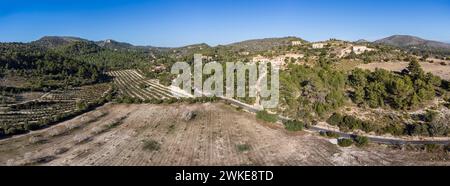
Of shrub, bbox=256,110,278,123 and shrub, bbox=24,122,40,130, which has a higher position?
shrub, bbox=256,110,278,123

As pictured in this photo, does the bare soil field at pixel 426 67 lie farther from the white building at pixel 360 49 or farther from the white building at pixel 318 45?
the white building at pixel 318 45

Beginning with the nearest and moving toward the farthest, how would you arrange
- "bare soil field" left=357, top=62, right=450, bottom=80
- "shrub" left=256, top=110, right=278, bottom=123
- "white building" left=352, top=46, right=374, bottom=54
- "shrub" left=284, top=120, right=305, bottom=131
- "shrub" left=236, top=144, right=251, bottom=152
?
"shrub" left=236, top=144, right=251, bottom=152 → "shrub" left=284, top=120, right=305, bottom=131 → "shrub" left=256, top=110, right=278, bottom=123 → "bare soil field" left=357, top=62, right=450, bottom=80 → "white building" left=352, top=46, right=374, bottom=54

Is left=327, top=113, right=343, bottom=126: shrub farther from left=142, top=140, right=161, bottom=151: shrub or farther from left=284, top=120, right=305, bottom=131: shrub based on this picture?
left=142, top=140, right=161, bottom=151: shrub

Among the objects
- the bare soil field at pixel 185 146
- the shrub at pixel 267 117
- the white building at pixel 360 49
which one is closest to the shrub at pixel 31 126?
the bare soil field at pixel 185 146

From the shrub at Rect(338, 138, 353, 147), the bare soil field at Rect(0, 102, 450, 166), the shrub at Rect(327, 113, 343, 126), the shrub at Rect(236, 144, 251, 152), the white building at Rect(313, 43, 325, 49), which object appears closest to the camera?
the bare soil field at Rect(0, 102, 450, 166)

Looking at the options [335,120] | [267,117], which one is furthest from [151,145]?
[335,120]

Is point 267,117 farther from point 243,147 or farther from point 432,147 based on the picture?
point 432,147


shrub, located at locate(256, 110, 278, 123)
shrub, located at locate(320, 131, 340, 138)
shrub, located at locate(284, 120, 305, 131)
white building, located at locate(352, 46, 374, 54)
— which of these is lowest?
shrub, located at locate(320, 131, 340, 138)

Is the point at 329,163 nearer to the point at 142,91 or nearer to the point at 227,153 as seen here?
the point at 227,153

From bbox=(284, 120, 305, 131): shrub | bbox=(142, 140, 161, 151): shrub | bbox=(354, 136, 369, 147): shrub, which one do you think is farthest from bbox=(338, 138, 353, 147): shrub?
bbox=(142, 140, 161, 151): shrub
